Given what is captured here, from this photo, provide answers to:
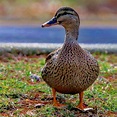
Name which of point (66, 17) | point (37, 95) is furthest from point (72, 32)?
point (37, 95)

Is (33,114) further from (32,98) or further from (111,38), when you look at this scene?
(111,38)

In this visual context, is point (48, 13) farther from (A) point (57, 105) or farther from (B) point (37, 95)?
(A) point (57, 105)

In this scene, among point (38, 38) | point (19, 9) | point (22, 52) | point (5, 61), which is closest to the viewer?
point (5, 61)

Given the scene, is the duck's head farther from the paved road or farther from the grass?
the paved road

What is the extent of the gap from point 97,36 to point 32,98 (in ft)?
24.3

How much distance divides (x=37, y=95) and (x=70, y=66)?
2.89 ft

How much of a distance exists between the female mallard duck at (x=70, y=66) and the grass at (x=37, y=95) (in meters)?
0.21

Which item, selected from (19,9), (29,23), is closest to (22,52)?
(29,23)

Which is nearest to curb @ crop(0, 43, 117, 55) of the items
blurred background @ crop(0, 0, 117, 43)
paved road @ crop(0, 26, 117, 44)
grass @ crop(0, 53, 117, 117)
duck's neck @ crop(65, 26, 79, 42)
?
grass @ crop(0, 53, 117, 117)

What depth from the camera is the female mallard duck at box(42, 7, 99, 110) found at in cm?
604

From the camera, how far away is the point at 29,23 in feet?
59.7

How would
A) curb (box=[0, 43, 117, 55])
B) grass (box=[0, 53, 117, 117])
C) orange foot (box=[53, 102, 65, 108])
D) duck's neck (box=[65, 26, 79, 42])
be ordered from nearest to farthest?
grass (box=[0, 53, 117, 117]) → orange foot (box=[53, 102, 65, 108]) → duck's neck (box=[65, 26, 79, 42]) → curb (box=[0, 43, 117, 55])

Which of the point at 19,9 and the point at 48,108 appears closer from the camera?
the point at 48,108

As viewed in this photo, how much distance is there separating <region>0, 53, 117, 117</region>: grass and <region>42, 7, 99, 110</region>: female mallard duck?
212 millimetres
